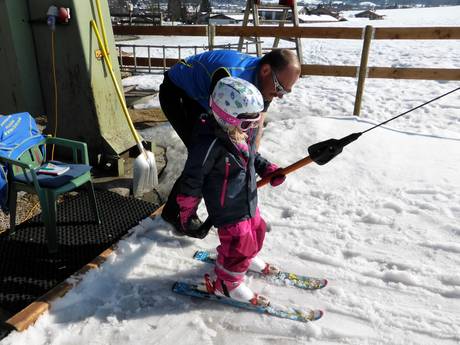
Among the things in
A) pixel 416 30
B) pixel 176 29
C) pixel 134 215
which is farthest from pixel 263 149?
pixel 176 29

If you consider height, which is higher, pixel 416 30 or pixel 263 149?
pixel 416 30

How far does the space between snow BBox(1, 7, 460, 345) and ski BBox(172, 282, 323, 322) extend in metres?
0.04

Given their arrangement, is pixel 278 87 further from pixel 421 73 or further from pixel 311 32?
pixel 311 32

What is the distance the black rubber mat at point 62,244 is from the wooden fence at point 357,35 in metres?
3.67

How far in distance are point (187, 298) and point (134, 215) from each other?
108cm

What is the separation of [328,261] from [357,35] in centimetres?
399

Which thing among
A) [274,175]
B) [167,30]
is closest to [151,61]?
[167,30]

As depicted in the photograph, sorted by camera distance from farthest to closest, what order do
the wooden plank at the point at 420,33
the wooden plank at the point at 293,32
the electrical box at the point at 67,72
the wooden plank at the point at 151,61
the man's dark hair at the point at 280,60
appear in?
1. the wooden plank at the point at 151,61
2. the wooden plank at the point at 293,32
3. the wooden plank at the point at 420,33
4. the electrical box at the point at 67,72
5. the man's dark hair at the point at 280,60

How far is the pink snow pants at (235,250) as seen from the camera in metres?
2.34

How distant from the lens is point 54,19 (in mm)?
3688

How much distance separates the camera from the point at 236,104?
2.10 metres

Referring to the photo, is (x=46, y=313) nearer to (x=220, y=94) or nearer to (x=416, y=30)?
(x=220, y=94)

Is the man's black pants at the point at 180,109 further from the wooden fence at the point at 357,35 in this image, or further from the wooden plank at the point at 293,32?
the wooden plank at the point at 293,32

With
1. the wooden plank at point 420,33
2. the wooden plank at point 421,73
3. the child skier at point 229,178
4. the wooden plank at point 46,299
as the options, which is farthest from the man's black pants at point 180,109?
the wooden plank at point 420,33
